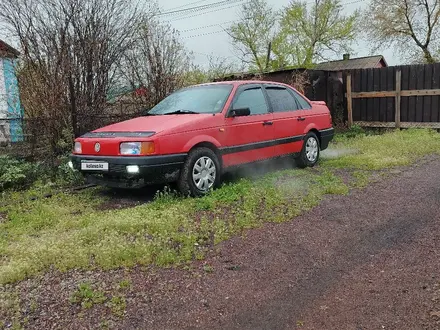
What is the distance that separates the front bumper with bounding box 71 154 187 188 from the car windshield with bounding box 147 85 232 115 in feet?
3.42

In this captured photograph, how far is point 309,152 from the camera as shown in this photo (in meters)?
7.86

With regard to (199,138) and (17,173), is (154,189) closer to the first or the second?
(199,138)

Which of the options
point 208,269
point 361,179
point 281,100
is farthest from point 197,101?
point 208,269

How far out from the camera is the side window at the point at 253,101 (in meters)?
6.51

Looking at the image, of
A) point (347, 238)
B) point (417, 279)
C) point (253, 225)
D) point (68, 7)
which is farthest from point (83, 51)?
point (417, 279)

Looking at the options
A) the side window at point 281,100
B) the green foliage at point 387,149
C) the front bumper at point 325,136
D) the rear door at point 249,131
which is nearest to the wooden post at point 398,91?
the green foliage at point 387,149

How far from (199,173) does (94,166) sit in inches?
57.0

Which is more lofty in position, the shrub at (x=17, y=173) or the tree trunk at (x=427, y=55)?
the tree trunk at (x=427, y=55)

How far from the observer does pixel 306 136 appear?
7.76 m

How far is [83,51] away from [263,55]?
30554 millimetres

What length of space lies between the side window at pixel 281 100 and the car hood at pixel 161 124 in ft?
5.53

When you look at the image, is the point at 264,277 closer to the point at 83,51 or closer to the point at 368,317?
the point at 368,317

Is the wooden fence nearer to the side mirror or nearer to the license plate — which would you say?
the side mirror

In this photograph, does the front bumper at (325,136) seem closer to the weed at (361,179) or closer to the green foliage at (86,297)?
the weed at (361,179)
